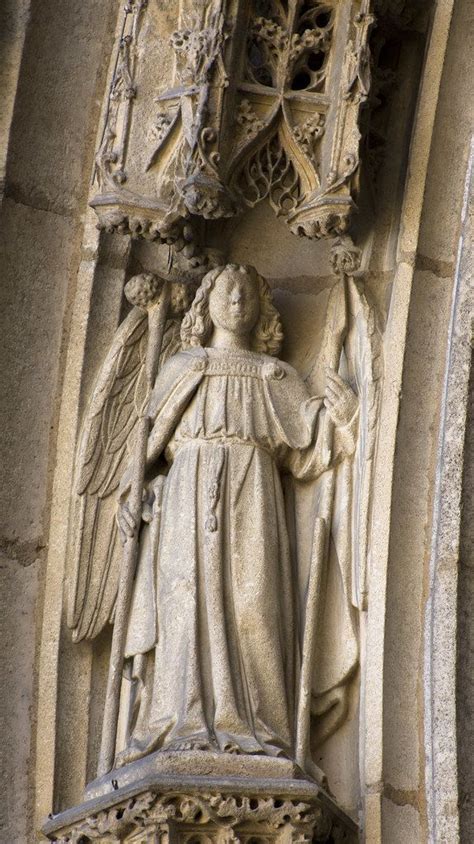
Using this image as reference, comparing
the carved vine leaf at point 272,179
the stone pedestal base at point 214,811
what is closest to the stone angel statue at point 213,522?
the stone pedestal base at point 214,811

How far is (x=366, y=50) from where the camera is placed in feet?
21.0

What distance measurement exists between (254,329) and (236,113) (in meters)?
0.67

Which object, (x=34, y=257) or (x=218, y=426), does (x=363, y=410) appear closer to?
(x=218, y=426)

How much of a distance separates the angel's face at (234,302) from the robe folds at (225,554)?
3.6 inches

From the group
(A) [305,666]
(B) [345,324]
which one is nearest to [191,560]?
(A) [305,666]

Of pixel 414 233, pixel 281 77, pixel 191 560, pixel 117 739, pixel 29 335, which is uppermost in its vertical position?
pixel 281 77

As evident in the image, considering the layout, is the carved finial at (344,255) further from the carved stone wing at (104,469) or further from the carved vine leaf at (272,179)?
the carved stone wing at (104,469)

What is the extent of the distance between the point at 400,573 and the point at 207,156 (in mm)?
1301

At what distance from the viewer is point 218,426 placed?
254 inches

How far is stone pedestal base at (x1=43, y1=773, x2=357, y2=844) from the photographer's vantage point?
5875 millimetres

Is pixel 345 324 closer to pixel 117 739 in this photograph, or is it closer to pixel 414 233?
pixel 414 233

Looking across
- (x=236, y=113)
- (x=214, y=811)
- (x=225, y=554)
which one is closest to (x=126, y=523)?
(x=225, y=554)

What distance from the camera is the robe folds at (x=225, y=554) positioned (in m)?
6.14

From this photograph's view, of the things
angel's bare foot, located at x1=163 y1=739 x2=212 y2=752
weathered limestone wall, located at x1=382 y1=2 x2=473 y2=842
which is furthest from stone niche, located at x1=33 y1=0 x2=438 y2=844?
weathered limestone wall, located at x1=382 y1=2 x2=473 y2=842
